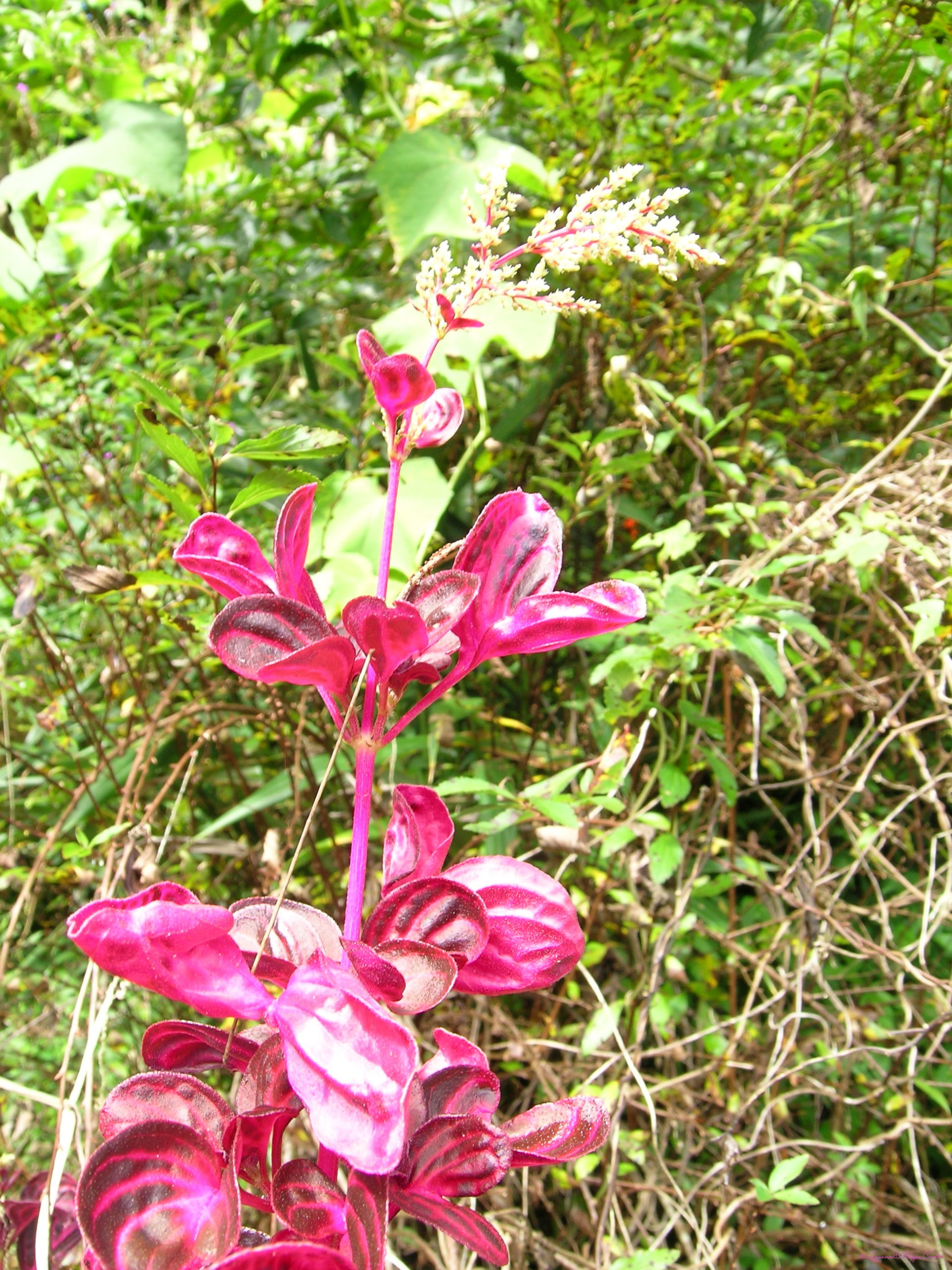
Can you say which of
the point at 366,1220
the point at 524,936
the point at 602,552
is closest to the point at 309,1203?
the point at 366,1220

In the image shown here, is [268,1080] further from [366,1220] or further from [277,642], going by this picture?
[277,642]

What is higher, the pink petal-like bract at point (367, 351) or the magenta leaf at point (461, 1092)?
the pink petal-like bract at point (367, 351)

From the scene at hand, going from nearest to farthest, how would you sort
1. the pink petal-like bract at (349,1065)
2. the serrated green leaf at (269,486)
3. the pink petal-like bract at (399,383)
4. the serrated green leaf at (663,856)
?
the pink petal-like bract at (349,1065), the pink petal-like bract at (399,383), the serrated green leaf at (269,486), the serrated green leaf at (663,856)

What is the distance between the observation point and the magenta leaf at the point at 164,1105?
1.25 feet

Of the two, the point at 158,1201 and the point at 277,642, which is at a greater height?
the point at 277,642

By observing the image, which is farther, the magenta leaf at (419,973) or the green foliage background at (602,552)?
the green foliage background at (602,552)

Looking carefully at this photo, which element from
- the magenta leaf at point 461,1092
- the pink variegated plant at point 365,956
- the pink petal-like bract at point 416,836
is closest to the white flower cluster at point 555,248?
the pink variegated plant at point 365,956

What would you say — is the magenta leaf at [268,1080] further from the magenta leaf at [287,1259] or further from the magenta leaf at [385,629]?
the magenta leaf at [385,629]

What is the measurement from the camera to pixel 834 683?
35.3 inches

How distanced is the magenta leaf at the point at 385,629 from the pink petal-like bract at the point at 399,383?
0.09 m

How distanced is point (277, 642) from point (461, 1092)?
219mm

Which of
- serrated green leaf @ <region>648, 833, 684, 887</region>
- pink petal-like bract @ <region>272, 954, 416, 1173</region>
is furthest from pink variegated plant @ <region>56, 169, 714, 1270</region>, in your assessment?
serrated green leaf @ <region>648, 833, 684, 887</region>

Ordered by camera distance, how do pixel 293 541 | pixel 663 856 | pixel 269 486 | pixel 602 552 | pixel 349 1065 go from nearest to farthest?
1. pixel 349 1065
2. pixel 293 541
3. pixel 269 486
4. pixel 663 856
5. pixel 602 552

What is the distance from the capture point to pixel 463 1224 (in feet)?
1.26
